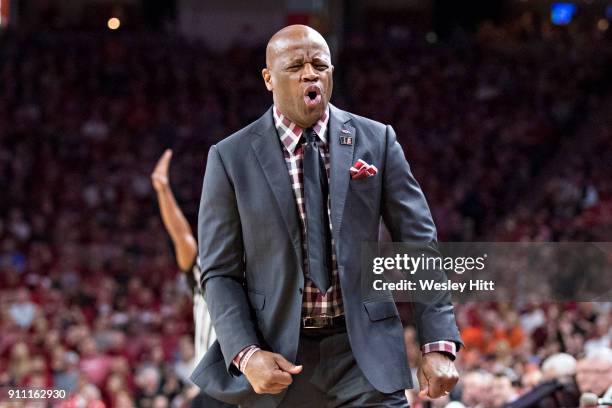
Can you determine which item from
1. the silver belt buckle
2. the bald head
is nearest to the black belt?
the silver belt buckle

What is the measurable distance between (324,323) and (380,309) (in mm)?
154

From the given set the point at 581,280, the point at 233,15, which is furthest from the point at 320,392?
the point at 233,15

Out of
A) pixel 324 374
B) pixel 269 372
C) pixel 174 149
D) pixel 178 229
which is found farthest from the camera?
pixel 174 149

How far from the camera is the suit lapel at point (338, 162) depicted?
2.89 meters

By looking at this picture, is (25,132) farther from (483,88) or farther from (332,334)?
(332,334)

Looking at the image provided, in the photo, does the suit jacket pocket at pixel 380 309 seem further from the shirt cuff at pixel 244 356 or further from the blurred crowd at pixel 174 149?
the blurred crowd at pixel 174 149

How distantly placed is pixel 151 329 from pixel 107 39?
5543 millimetres

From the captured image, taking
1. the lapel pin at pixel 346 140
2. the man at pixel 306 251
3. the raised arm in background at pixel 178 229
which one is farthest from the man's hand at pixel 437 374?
the raised arm in background at pixel 178 229

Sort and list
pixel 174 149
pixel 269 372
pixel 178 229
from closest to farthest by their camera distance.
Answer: pixel 269 372
pixel 178 229
pixel 174 149

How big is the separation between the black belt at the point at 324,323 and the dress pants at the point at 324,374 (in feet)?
0.03

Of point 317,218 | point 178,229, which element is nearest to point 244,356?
point 317,218

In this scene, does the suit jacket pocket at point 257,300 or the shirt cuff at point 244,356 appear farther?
the suit jacket pocket at point 257,300

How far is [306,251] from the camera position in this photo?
2.89m

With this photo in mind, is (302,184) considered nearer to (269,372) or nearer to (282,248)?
(282,248)
